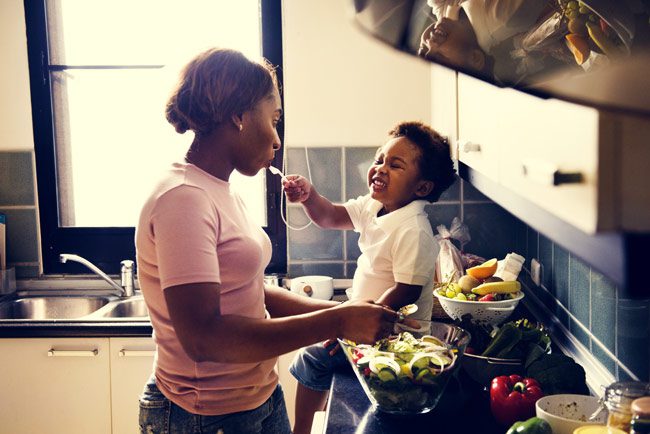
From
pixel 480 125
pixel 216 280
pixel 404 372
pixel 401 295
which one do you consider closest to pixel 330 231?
pixel 401 295

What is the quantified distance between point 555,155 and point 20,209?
2361mm

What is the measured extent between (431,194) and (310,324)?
938 millimetres

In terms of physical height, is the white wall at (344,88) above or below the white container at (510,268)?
above

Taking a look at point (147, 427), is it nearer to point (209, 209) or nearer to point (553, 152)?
point (209, 209)

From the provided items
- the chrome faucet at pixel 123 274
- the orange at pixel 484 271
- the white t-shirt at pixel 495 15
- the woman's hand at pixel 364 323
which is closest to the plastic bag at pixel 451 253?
the orange at pixel 484 271

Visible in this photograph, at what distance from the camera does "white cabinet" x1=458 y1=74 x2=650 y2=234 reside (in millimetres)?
748

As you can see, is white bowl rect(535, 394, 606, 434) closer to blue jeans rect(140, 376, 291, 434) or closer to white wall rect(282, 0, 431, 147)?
blue jeans rect(140, 376, 291, 434)

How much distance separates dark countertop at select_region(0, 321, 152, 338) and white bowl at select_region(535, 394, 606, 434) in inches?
54.0

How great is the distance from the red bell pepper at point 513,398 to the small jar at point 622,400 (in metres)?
0.29

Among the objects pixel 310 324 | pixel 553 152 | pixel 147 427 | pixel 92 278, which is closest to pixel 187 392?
pixel 147 427

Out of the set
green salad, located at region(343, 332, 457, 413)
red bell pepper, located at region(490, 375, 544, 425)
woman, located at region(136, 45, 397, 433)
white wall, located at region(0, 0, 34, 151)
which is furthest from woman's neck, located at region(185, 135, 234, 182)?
white wall, located at region(0, 0, 34, 151)

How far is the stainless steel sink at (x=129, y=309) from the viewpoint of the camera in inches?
108

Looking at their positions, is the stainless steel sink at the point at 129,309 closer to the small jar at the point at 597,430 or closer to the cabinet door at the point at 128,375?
the cabinet door at the point at 128,375

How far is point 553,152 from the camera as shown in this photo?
104 cm
